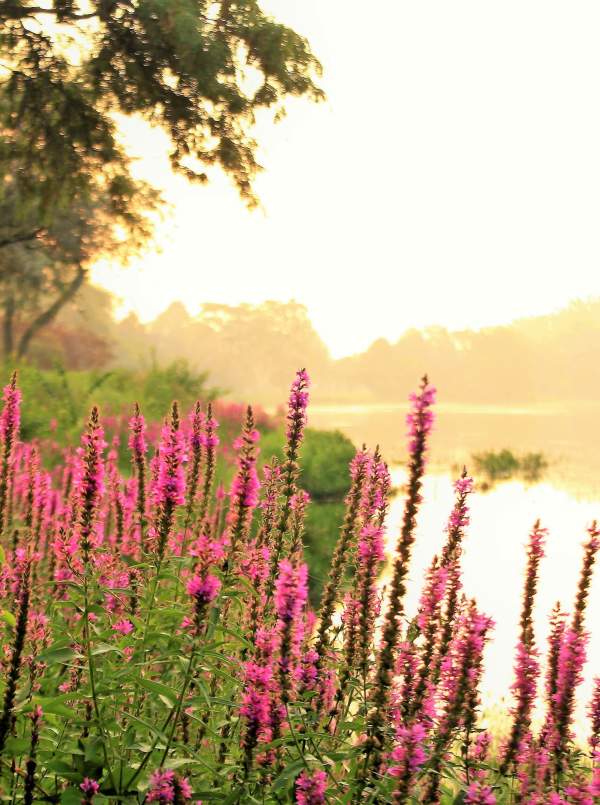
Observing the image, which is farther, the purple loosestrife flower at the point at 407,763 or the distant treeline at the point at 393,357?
the distant treeline at the point at 393,357

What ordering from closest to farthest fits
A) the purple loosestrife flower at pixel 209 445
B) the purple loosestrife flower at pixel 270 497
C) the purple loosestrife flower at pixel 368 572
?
1. the purple loosestrife flower at pixel 368 572
2. the purple loosestrife flower at pixel 270 497
3. the purple loosestrife flower at pixel 209 445

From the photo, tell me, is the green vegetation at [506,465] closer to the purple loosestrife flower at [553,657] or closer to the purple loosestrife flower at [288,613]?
the purple loosestrife flower at [553,657]

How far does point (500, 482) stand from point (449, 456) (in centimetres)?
600

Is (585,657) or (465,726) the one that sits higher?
(585,657)

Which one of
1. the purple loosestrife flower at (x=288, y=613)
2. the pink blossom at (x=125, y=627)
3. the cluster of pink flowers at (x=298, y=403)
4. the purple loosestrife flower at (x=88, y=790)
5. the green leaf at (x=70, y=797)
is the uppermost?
the cluster of pink flowers at (x=298, y=403)

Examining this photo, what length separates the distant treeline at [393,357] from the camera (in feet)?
278

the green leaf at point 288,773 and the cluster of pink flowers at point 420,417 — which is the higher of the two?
the cluster of pink flowers at point 420,417

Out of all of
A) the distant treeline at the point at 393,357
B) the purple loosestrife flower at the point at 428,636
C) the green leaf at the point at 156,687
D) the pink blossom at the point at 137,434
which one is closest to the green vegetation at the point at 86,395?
the pink blossom at the point at 137,434

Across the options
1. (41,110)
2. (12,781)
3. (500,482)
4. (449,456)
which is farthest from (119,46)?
(449,456)

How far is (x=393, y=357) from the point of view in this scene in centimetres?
8688

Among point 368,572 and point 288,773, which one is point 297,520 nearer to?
point 368,572

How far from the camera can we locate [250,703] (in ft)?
8.64

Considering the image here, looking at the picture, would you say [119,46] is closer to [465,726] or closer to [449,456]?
[465,726]

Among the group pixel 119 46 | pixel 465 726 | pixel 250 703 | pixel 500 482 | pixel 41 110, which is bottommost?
pixel 500 482
